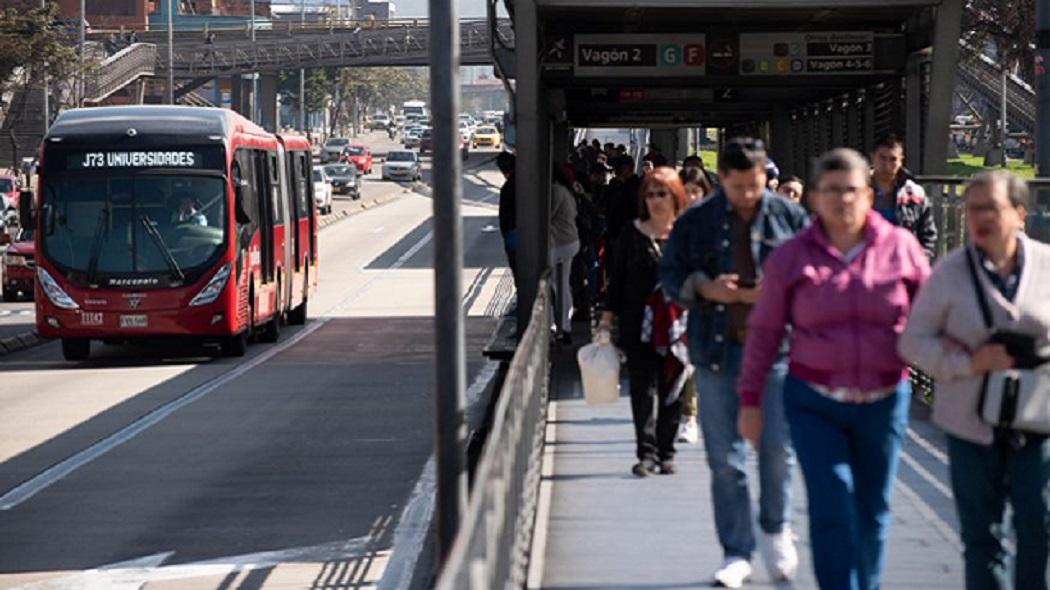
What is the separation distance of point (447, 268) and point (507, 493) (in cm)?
276

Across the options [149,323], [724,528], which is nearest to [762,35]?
[149,323]

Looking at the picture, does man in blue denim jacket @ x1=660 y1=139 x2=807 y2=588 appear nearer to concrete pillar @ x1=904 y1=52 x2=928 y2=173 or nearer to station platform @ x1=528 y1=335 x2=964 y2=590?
station platform @ x1=528 y1=335 x2=964 y2=590

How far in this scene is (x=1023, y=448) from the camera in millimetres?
7785

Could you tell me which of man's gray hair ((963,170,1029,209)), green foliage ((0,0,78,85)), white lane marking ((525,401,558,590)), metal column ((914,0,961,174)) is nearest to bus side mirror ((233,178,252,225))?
metal column ((914,0,961,174))

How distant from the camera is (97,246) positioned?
93.0 feet

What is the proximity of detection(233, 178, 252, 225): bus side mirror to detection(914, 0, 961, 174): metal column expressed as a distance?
10.5 m

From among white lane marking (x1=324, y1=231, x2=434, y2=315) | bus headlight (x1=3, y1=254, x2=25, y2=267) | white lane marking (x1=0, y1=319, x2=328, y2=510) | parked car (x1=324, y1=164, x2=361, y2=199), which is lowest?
parked car (x1=324, y1=164, x2=361, y2=199)

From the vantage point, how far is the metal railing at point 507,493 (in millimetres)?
5906

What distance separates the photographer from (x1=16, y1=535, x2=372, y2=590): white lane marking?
44.3ft

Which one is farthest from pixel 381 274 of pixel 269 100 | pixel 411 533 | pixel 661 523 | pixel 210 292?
pixel 269 100

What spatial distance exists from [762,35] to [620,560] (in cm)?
1219

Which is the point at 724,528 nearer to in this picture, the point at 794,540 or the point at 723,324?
the point at 723,324

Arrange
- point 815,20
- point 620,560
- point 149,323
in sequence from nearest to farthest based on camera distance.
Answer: point 620,560 < point 815,20 < point 149,323

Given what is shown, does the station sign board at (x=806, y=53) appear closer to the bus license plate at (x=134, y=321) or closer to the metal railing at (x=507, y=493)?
the metal railing at (x=507, y=493)
